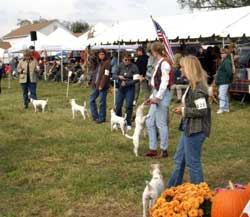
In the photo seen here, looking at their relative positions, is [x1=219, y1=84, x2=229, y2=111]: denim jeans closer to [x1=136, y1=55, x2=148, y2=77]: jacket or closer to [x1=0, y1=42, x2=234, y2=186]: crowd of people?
[x1=0, y1=42, x2=234, y2=186]: crowd of people

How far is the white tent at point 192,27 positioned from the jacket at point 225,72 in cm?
95

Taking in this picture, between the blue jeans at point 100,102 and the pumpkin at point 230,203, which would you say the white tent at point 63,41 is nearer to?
the blue jeans at point 100,102

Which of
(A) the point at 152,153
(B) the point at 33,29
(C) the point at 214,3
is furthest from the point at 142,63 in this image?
(B) the point at 33,29

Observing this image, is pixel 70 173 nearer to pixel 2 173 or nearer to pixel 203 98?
pixel 2 173

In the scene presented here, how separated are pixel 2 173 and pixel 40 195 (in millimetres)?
1455

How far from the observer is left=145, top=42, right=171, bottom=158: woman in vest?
780 centimetres

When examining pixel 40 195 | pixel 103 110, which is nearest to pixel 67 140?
pixel 103 110

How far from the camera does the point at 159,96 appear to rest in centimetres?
779

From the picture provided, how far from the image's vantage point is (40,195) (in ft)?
20.9

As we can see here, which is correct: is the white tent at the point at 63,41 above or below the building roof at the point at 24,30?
below

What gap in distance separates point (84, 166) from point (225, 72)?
7.63 meters

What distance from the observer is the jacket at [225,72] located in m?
14.3

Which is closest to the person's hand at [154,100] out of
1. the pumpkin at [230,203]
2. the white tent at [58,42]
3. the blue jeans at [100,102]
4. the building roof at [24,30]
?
the pumpkin at [230,203]

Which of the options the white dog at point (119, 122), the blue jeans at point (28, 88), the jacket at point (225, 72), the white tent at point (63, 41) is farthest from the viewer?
the white tent at point (63, 41)
